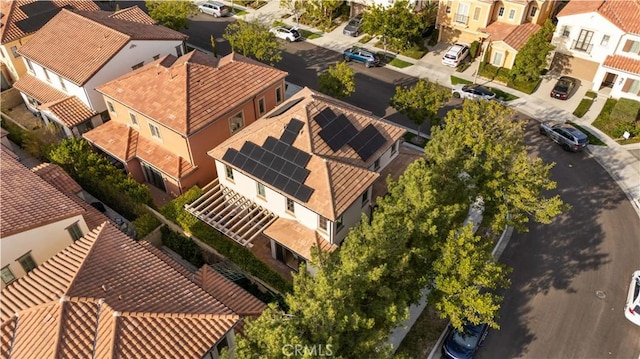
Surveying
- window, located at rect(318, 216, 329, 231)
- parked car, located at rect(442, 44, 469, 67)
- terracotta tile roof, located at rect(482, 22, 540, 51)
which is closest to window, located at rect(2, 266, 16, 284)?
window, located at rect(318, 216, 329, 231)

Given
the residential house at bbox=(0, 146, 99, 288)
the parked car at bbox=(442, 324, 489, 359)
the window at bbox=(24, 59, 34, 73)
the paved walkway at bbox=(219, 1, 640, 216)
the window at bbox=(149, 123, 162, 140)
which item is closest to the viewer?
the residential house at bbox=(0, 146, 99, 288)

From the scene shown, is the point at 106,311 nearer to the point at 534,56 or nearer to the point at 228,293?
the point at 228,293

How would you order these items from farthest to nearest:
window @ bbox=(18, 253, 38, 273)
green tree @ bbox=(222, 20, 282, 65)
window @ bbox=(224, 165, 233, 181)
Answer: green tree @ bbox=(222, 20, 282, 65) → window @ bbox=(224, 165, 233, 181) → window @ bbox=(18, 253, 38, 273)

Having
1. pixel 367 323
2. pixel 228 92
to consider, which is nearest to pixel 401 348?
pixel 367 323

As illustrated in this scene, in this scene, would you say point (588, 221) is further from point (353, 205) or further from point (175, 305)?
point (175, 305)

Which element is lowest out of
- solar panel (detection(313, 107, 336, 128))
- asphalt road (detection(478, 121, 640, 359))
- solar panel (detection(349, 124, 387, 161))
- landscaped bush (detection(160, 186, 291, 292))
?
asphalt road (detection(478, 121, 640, 359))

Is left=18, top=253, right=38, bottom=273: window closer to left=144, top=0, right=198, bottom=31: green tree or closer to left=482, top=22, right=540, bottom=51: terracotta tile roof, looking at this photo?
left=144, top=0, right=198, bottom=31: green tree
